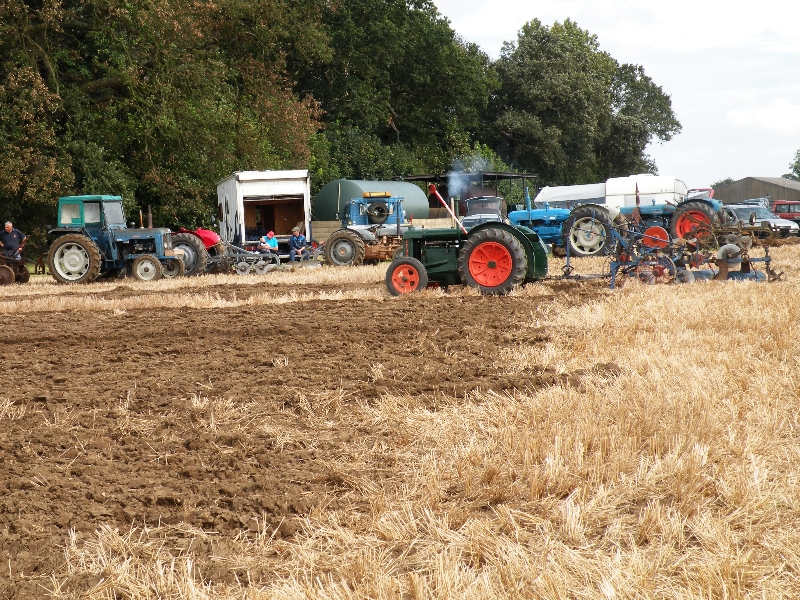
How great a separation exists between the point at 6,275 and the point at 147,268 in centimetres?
296

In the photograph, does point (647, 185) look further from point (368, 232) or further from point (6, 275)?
point (6, 275)

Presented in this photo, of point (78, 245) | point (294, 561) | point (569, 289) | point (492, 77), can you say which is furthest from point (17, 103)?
point (492, 77)

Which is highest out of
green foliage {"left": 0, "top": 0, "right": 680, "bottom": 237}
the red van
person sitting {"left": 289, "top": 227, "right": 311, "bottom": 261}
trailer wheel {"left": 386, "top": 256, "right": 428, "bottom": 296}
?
green foliage {"left": 0, "top": 0, "right": 680, "bottom": 237}

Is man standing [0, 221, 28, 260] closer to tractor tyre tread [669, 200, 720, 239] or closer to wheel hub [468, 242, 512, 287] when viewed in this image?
wheel hub [468, 242, 512, 287]

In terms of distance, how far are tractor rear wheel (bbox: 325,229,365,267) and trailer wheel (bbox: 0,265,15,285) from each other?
6872 mm

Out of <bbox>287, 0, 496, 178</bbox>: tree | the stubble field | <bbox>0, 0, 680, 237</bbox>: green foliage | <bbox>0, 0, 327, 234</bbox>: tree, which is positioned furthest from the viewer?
<bbox>287, 0, 496, 178</bbox>: tree

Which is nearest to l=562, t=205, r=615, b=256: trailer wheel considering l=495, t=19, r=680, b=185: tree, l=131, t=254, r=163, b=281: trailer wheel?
l=131, t=254, r=163, b=281: trailer wheel

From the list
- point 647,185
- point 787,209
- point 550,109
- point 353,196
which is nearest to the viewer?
point 647,185

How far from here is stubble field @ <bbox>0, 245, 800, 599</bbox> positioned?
3148 mm

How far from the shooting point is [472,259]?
487 inches

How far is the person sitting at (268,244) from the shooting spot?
21.6 metres

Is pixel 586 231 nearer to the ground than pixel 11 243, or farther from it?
nearer to the ground

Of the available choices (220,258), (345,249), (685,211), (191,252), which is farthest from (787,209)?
(191,252)

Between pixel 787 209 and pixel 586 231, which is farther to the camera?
pixel 787 209
